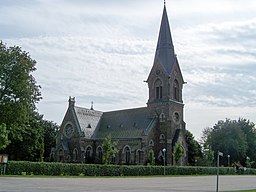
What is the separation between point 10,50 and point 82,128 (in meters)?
34.9

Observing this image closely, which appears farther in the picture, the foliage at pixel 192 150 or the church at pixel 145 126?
the foliage at pixel 192 150

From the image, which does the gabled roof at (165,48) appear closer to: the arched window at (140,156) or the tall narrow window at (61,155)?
the arched window at (140,156)

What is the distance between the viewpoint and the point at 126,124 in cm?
8381

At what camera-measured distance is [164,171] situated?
57.6 meters

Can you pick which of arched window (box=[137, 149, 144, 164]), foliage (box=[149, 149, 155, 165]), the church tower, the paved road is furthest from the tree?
the church tower

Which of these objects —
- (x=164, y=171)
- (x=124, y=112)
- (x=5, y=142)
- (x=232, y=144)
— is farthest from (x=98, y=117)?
(x=5, y=142)

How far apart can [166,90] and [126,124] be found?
36.8ft

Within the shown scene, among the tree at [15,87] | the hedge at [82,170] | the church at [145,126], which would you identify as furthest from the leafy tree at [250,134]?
the tree at [15,87]

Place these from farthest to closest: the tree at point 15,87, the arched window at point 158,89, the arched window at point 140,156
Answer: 1. the arched window at point 158,89
2. the arched window at point 140,156
3. the tree at point 15,87

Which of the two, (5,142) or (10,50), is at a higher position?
(10,50)

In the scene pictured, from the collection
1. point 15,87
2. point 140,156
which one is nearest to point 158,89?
point 140,156

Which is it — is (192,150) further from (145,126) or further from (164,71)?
(164,71)

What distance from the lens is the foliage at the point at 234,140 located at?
312ft

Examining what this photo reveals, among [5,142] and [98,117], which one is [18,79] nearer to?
[5,142]
